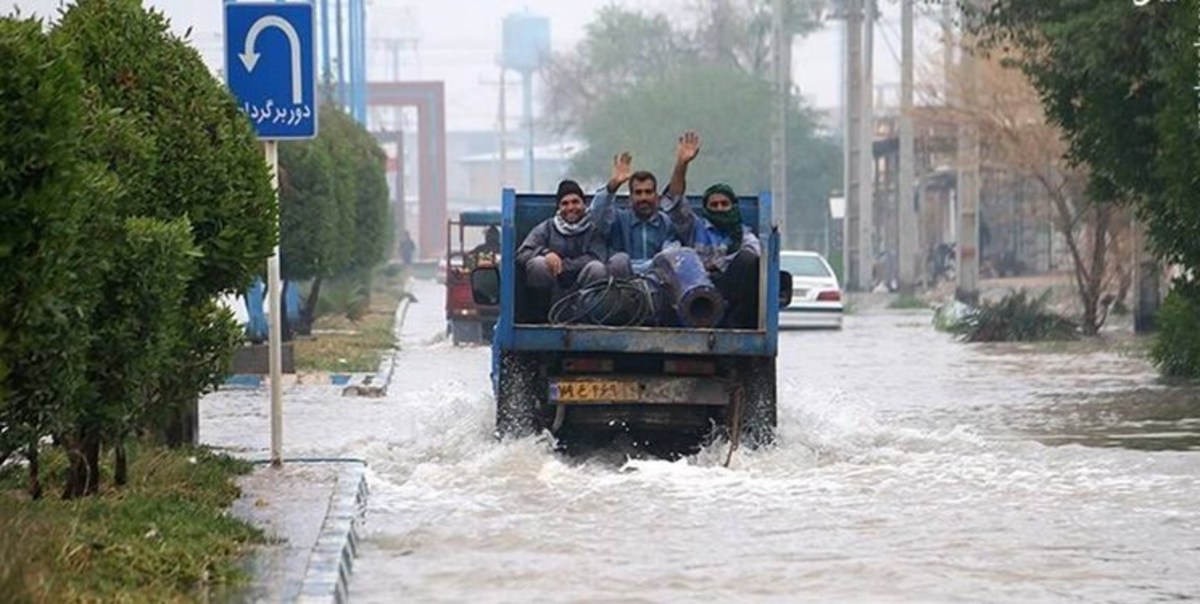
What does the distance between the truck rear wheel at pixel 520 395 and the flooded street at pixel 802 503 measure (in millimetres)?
243

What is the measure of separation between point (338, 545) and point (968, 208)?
4528 centimetres

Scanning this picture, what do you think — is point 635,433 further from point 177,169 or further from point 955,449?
point 177,169

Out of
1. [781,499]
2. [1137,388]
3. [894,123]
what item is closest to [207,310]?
[781,499]

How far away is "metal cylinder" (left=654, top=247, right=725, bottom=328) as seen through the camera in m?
18.9

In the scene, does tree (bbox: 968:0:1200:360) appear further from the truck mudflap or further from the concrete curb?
the concrete curb

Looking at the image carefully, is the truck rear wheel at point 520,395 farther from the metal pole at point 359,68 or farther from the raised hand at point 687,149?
the metal pole at point 359,68

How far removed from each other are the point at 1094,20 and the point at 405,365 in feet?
38.3

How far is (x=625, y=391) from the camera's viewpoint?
18.9 m

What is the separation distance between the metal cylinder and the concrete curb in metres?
2.71

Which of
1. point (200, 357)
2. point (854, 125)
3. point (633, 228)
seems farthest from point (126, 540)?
point (854, 125)

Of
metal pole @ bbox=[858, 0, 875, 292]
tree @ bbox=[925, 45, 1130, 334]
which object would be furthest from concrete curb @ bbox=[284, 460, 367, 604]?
metal pole @ bbox=[858, 0, 875, 292]

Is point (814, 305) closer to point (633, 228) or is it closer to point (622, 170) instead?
point (622, 170)

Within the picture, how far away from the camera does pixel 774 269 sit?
18906mm

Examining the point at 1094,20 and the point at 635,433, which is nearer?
the point at 635,433
